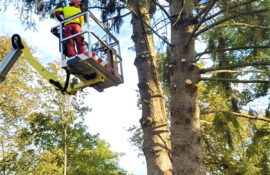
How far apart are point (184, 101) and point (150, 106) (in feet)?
3.18

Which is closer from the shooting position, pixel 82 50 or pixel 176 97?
pixel 176 97

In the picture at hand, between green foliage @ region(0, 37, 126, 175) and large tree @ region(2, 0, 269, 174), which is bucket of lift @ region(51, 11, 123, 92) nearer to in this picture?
large tree @ region(2, 0, 269, 174)

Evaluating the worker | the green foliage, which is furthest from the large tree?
the green foliage

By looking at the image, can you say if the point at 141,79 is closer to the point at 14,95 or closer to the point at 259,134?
the point at 259,134

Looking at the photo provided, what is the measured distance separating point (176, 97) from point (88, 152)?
51.2ft

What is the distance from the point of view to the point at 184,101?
3.84 m

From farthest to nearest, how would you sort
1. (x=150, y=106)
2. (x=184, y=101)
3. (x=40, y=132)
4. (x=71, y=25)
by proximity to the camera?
1. (x=40, y=132)
2. (x=150, y=106)
3. (x=71, y=25)
4. (x=184, y=101)

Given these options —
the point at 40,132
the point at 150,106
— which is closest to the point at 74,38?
the point at 150,106

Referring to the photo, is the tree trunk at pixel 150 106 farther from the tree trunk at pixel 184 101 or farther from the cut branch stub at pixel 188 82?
the cut branch stub at pixel 188 82

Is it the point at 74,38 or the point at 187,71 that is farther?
the point at 74,38

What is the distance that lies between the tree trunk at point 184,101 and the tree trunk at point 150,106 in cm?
64

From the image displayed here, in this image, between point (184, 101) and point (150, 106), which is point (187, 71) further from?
point (150, 106)

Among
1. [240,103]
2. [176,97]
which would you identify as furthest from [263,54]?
[176,97]

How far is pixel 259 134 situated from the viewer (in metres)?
4.46
